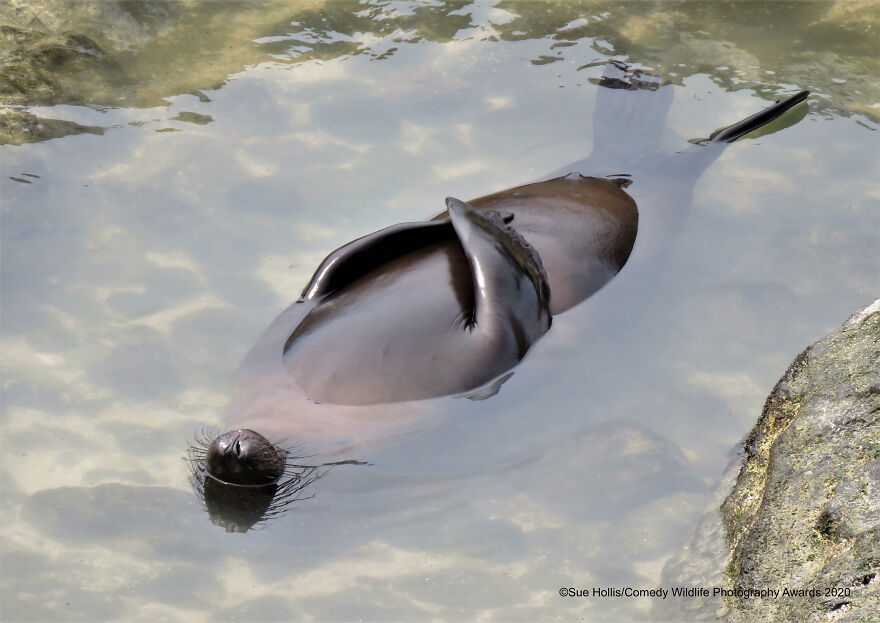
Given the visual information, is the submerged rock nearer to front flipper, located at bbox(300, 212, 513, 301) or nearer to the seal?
the seal

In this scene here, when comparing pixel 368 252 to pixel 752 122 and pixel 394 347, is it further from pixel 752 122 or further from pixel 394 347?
pixel 752 122

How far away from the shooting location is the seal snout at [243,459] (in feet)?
11.5

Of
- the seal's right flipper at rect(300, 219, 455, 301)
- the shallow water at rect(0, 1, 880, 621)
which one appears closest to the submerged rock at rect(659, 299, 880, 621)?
the shallow water at rect(0, 1, 880, 621)

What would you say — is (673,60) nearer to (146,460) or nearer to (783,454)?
(783,454)

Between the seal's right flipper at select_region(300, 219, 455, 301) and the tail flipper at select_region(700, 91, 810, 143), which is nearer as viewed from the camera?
the seal's right flipper at select_region(300, 219, 455, 301)

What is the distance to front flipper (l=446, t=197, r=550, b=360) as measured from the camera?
4004 millimetres

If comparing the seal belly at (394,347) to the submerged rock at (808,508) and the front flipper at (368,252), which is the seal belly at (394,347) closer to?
the front flipper at (368,252)

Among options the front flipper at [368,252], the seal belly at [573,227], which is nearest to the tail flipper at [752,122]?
the seal belly at [573,227]

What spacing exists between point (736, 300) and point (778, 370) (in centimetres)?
52

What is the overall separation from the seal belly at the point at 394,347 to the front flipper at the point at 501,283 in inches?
3.4

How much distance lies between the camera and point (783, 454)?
3301 millimetres

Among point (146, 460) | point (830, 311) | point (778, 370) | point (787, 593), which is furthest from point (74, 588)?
point (830, 311)

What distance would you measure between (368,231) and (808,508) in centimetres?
285

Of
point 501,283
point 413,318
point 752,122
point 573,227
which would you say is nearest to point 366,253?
point 413,318
